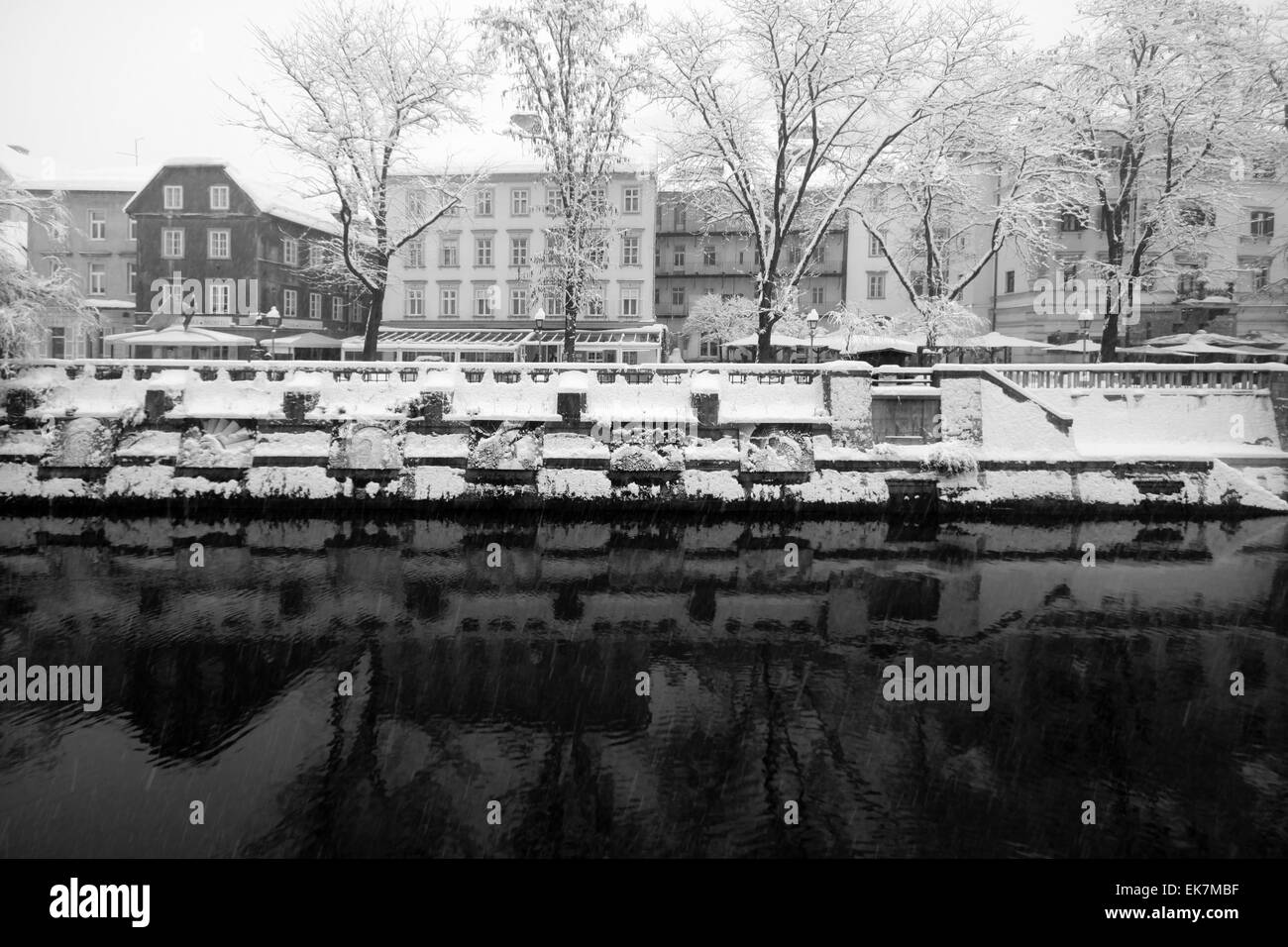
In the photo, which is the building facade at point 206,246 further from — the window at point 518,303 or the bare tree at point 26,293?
the bare tree at point 26,293

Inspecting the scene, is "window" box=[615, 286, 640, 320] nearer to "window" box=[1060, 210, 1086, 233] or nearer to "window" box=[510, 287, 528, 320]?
"window" box=[510, 287, 528, 320]

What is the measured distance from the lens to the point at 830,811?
7.58 m

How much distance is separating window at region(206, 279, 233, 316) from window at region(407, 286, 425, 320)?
8.80m

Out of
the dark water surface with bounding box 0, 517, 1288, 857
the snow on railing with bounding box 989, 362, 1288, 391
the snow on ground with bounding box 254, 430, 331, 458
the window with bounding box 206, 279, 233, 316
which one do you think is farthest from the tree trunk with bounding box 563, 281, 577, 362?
the window with bounding box 206, 279, 233, 316

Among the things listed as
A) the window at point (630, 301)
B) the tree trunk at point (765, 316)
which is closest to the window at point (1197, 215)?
the tree trunk at point (765, 316)

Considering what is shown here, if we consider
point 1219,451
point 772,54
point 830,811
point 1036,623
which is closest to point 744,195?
point 772,54

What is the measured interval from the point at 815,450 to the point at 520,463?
676cm

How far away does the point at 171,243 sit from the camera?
1796 inches

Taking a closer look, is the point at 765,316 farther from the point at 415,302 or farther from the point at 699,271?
the point at 699,271

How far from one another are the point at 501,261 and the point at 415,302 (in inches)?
205

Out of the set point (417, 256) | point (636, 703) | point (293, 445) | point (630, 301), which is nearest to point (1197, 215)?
point (630, 301)

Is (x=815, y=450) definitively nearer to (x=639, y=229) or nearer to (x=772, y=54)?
(x=772, y=54)

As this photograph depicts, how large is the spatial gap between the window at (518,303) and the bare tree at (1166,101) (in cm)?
2695

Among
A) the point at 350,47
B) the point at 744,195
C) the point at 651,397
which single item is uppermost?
the point at 350,47
